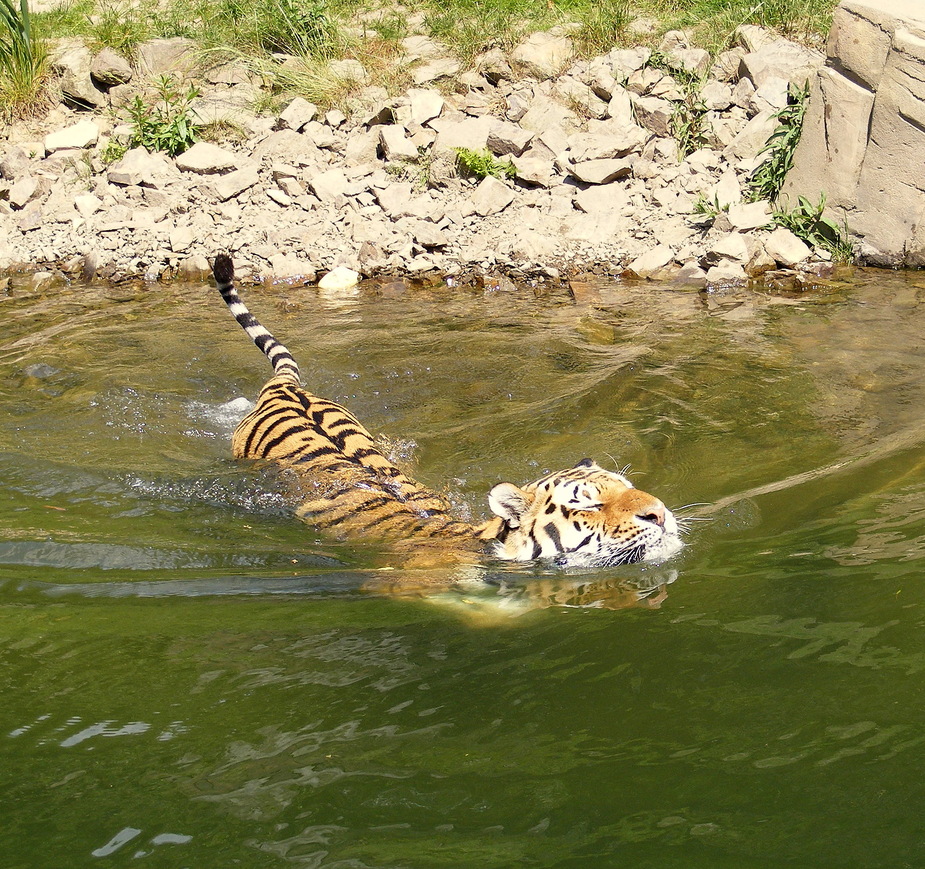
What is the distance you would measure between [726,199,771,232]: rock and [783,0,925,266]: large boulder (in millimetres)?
223

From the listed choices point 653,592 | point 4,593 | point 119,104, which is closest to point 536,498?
point 653,592

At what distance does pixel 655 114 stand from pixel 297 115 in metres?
2.92

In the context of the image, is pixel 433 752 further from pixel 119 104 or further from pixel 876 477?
pixel 119 104

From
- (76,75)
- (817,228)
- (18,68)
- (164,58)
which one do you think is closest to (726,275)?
(817,228)

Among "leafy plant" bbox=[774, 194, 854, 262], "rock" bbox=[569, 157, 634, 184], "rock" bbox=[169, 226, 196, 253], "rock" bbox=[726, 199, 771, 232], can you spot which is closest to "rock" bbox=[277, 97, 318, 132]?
"rock" bbox=[169, 226, 196, 253]

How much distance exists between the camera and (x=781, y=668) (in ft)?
7.52

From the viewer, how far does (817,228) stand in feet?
23.0

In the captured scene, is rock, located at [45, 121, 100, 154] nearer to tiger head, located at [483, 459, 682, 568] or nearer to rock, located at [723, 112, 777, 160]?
rock, located at [723, 112, 777, 160]

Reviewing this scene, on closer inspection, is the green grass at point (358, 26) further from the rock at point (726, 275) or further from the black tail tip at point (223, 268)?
the black tail tip at point (223, 268)

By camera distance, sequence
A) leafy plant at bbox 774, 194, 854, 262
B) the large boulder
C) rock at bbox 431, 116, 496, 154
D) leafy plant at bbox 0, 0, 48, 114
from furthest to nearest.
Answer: leafy plant at bbox 0, 0, 48, 114, rock at bbox 431, 116, 496, 154, leafy plant at bbox 774, 194, 854, 262, the large boulder

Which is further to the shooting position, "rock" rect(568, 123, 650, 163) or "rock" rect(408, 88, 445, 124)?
"rock" rect(408, 88, 445, 124)

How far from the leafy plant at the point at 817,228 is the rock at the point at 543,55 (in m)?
2.71

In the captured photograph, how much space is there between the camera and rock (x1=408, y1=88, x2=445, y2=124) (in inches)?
331

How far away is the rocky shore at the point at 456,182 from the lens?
7.32m
